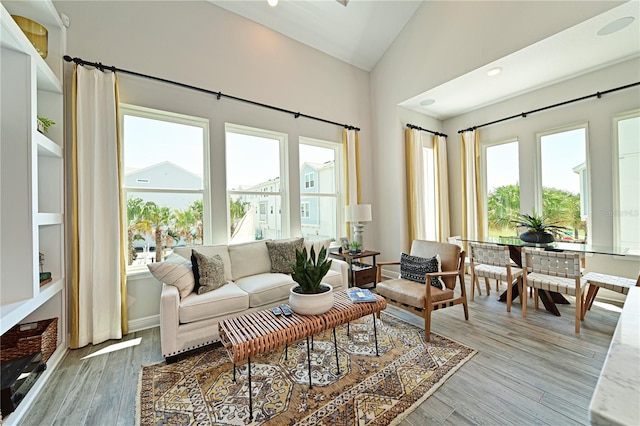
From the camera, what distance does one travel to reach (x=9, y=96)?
181 centimetres

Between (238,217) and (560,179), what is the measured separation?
4.79 metres

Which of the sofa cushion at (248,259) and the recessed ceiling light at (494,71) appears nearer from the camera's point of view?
the sofa cushion at (248,259)

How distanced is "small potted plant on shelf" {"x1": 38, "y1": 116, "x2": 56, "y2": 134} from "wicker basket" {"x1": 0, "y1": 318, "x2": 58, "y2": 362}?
5.33 ft

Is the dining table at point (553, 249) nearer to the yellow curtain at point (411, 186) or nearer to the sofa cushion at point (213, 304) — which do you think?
the yellow curtain at point (411, 186)

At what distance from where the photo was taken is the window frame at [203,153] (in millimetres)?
2854

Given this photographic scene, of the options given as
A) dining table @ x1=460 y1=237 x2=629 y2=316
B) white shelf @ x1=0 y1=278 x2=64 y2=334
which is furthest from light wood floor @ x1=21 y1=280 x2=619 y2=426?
white shelf @ x1=0 y1=278 x2=64 y2=334

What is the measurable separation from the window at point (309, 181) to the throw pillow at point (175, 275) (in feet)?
7.54

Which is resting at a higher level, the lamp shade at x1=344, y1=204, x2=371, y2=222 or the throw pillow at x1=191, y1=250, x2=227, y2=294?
the lamp shade at x1=344, y1=204, x2=371, y2=222

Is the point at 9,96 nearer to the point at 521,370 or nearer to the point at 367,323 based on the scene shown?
the point at 367,323

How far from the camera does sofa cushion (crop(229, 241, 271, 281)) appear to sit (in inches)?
122

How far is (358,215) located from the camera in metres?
4.11

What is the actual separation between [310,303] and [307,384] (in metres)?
0.57

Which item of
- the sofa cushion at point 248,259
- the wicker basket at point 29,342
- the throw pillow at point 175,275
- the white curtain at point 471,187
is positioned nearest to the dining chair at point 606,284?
the white curtain at point 471,187

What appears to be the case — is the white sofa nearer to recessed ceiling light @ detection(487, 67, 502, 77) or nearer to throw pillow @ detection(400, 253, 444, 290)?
throw pillow @ detection(400, 253, 444, 290)
